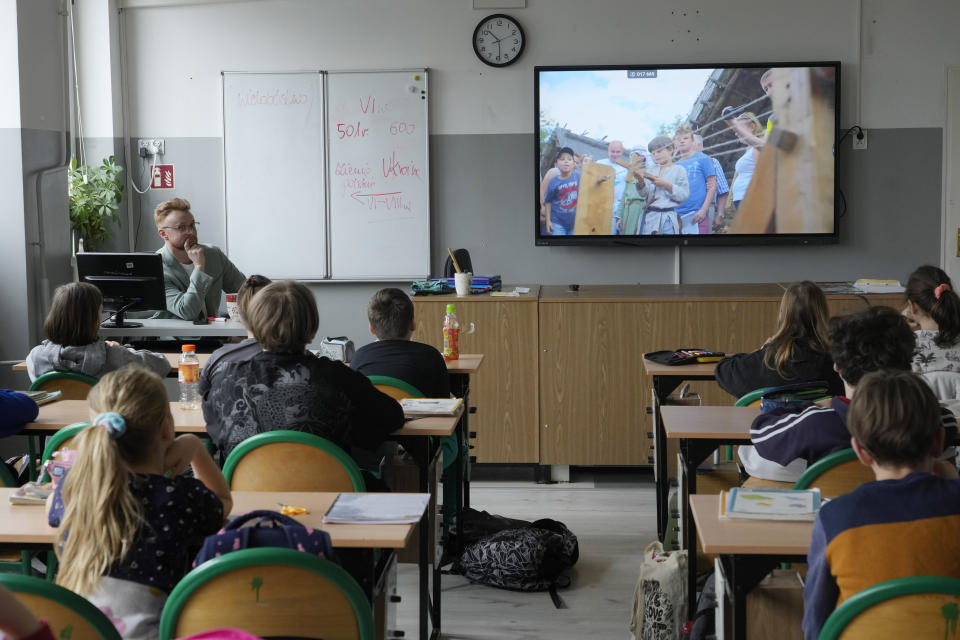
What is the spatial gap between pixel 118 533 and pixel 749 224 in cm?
568

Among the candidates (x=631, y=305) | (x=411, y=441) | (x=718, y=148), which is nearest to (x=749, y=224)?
(x=718, y=148)

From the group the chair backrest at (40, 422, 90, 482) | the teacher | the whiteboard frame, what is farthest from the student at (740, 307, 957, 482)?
the whiteboard frame

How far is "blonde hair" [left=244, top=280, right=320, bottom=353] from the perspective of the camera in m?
2.79

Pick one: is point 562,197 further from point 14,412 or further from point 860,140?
point 14,412

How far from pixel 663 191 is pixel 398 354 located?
362cm

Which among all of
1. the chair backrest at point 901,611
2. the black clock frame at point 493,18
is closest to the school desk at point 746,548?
the chair backrest at point 901,611

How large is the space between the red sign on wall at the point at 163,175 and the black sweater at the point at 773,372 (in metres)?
4.66

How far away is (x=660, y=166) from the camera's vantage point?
685 centimetres

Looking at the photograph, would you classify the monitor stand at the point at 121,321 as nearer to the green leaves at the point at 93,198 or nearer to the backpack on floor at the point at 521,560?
the green leaves at the point at 93,198

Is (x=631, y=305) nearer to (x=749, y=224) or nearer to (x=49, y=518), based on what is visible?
(x=749, y=224)

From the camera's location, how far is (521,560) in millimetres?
3791

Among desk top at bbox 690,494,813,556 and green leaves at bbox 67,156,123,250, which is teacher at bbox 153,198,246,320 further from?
desk top at bbox 690,494,813,556

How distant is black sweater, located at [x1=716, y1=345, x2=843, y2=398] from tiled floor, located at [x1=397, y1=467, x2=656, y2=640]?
2.81 ft

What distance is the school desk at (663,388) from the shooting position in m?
4.22
